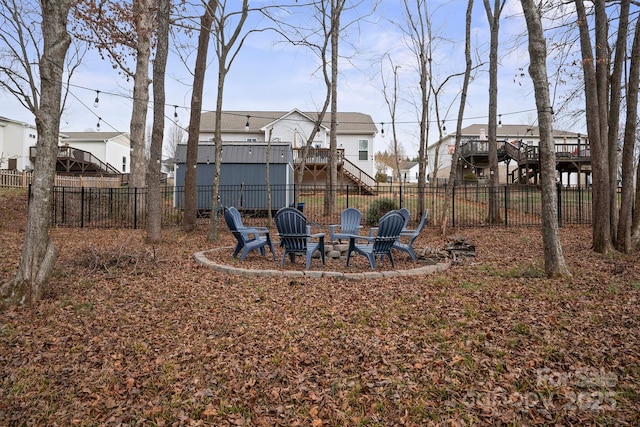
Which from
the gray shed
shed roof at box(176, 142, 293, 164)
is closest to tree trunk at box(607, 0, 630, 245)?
the gray shed

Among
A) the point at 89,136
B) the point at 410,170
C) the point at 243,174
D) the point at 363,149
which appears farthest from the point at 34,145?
the point at 410,170

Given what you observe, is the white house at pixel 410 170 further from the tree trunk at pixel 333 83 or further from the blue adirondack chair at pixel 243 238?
the blue adirondack chair at pixel 243 238

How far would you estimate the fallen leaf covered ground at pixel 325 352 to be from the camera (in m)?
2.75

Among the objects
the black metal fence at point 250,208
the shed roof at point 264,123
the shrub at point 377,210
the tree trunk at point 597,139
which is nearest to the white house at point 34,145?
the shed roof at point 264,123

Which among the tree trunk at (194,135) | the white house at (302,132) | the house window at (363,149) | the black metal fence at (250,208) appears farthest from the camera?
the house window at (363,149)

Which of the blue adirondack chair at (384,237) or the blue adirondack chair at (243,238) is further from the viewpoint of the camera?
the blue adirondack chair at (243,238)

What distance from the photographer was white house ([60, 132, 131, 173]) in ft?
124

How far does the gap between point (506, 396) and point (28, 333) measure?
4.36 meters

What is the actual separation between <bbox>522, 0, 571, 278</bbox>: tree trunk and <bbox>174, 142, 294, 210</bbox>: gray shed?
1164 cm

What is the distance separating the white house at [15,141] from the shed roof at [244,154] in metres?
18.0

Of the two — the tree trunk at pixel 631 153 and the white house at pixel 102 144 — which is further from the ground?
the white house at pixel 102 144

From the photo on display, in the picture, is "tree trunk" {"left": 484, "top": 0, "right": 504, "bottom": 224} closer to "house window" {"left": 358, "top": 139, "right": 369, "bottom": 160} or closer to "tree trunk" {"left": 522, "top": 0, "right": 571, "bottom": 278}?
"tree trunk" {"left": 522, "top": 0, "right": 571, "bottom": 278}

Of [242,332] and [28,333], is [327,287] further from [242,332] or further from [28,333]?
→ [28,333]

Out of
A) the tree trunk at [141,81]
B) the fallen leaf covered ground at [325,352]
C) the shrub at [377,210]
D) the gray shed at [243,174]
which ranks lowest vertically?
the fallen leaf covered ground at [325,352]
